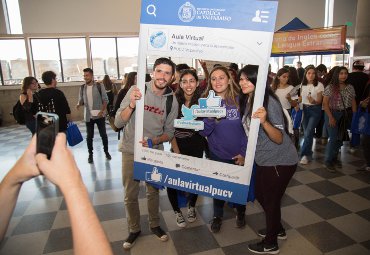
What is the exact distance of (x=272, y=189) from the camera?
7.18 feet

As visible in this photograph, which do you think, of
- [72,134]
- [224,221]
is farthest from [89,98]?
[224,221]

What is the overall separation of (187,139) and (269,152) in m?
0.88

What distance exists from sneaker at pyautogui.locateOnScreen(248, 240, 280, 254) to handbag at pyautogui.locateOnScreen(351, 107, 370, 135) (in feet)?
8.32

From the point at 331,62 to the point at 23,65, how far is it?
13.9 m

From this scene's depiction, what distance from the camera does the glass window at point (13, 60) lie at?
9.27m

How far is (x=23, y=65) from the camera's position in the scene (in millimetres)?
9523

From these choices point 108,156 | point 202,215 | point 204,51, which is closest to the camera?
point 204,51

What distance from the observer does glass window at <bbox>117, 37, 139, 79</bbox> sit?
10133mm

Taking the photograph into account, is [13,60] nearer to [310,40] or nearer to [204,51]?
[310,40]

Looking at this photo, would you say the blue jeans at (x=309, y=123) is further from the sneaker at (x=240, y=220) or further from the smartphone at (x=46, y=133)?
the smartphone at (x=46, y=133)

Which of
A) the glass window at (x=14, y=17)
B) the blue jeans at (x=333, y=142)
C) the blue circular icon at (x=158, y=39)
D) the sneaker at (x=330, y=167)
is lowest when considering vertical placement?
the sneaker at (x=330, y=167)

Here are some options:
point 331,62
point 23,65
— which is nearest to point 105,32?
point 23,65

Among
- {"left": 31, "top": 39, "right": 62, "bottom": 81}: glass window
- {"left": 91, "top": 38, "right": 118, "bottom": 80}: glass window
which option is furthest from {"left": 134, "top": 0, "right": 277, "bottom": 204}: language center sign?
{"left": 31, "top": 39, "right": 62, "bottom": 81}: glass window

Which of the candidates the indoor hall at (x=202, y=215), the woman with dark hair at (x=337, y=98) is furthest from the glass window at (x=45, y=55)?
the woman with dark hair at (x=337, y=98)
